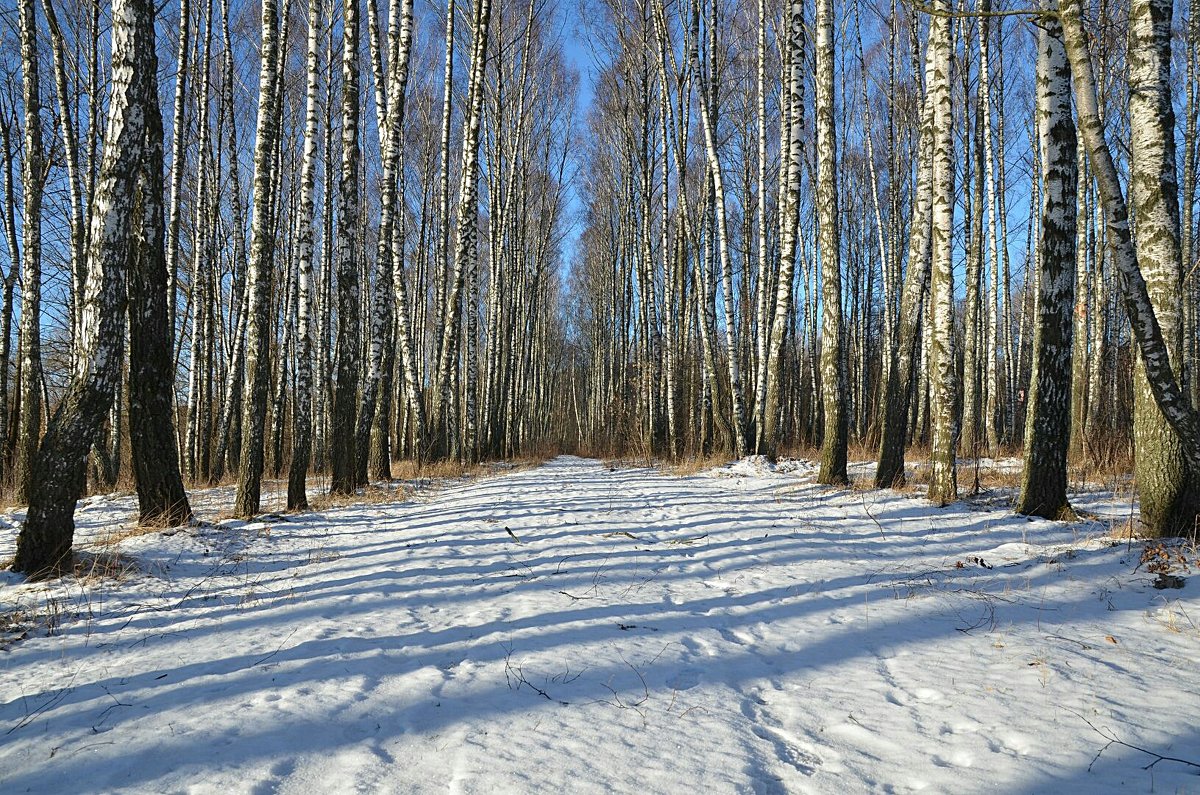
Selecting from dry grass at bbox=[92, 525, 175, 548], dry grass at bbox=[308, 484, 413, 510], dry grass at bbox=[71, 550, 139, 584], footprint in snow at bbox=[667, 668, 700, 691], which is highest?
dry grass at bbox=[92, 525, 175, 548]

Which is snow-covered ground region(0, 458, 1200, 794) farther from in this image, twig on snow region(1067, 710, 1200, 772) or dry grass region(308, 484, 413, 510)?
dry grass region(308, 484, 413, 510)

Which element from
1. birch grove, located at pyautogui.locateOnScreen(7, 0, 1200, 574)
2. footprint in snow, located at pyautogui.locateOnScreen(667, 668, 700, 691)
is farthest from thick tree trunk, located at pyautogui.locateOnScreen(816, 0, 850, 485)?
footprint in snow, located at pyautogui.locateOnScreen(667, 668, 700, 691)

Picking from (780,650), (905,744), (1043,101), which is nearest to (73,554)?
(780,650)

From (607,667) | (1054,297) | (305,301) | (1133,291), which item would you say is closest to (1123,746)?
(607,667)

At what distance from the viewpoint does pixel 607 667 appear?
2.75m

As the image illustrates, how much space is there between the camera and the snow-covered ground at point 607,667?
1939 mm

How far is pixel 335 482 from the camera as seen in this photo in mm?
8391

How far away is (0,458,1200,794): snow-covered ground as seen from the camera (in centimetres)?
194

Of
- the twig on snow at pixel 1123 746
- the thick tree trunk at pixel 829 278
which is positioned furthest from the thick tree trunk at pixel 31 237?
the twig on snow at pixel 1123 746

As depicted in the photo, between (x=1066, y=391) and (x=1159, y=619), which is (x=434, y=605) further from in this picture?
(x=1066, y=391)

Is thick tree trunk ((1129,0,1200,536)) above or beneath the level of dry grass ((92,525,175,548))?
above

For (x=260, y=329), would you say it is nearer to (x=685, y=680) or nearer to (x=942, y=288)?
(x=685, y=680)

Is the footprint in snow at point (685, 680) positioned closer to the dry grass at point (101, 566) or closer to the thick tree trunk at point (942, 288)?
the dry grass at point (101, 566)

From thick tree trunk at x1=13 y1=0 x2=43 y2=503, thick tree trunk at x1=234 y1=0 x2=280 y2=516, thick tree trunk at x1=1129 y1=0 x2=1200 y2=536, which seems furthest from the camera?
thick tree trunk at x1=13 y1=0 x2=43 y2=503
